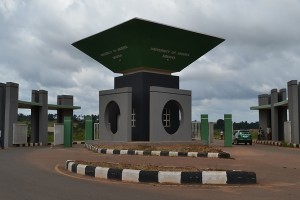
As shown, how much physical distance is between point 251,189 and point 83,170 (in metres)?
4.88

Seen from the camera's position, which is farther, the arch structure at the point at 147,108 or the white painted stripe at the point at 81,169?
the arch structure at the point at 147,108

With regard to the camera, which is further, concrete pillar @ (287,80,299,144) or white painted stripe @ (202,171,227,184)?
concrete pillar @ (287,80,299,144)

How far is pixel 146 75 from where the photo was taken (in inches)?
996

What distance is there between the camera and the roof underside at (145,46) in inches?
928

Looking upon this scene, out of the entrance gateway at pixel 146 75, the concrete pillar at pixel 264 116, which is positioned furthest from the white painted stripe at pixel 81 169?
the concrete pillar at pixel 264 116

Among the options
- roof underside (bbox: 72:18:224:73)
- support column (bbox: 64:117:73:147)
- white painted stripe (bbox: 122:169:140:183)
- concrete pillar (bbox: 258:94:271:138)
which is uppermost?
roof underside (bbox: 72:18:224:73)

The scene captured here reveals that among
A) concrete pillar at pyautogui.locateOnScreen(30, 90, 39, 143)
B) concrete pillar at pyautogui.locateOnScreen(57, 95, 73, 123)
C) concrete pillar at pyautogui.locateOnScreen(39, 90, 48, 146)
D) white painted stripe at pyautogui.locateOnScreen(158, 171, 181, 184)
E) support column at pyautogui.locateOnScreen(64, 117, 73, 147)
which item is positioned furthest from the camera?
concrete pillar at pyautogui.locateOnScreen(57, 95, 73, 123)

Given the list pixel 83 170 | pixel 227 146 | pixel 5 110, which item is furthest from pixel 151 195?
pixel 5 110

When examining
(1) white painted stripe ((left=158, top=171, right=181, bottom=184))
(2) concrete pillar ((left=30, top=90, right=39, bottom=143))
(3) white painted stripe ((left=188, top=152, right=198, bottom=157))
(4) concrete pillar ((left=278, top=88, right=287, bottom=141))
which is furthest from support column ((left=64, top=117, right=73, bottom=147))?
(1) white painted stripe ((left=158, top=171, right=181, bottom=184))

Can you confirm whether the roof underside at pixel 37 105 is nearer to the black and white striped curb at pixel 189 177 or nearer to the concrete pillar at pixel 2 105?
the concrete pillar at pixel 2 105

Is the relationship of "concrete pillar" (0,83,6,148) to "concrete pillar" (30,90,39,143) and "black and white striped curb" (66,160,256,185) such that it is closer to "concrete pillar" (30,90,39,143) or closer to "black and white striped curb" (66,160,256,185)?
"concrete pillar" (30,90,39,143)

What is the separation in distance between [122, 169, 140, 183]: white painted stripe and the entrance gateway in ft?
45.3

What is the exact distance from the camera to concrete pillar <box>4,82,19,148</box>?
30.9m

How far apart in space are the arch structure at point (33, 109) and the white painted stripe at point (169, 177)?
78.0 feet
